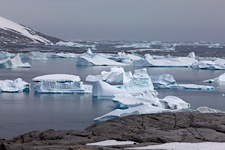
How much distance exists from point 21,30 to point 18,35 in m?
3.61

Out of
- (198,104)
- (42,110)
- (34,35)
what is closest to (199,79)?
(198,104)

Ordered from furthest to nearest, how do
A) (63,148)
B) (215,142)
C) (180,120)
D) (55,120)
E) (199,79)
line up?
(199,79)
(55,120)
(180,120)
(215,142)
(63,148)

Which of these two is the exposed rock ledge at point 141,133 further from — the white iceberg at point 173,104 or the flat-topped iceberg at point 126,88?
the flat-topped iceberg at point 126,88

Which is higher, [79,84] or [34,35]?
[34,35]

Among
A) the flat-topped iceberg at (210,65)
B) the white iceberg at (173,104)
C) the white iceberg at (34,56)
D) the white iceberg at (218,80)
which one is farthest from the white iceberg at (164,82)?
the white iceberg at (34,56)

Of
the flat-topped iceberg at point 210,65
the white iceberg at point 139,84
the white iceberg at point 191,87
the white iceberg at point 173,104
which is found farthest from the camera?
the flat-topped iceberg at point 210,65

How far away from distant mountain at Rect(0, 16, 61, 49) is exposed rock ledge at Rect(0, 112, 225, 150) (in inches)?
2046

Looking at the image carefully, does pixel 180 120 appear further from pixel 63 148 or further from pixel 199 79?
pixel 199 79

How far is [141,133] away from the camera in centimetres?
614

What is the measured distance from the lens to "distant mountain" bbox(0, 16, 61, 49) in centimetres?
6159

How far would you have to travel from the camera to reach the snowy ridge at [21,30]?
2616 inches

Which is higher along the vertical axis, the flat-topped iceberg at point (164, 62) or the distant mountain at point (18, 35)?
the distant mountain at point (18, 35)

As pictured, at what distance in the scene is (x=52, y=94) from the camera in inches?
625

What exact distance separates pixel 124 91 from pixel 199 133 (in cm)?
893
